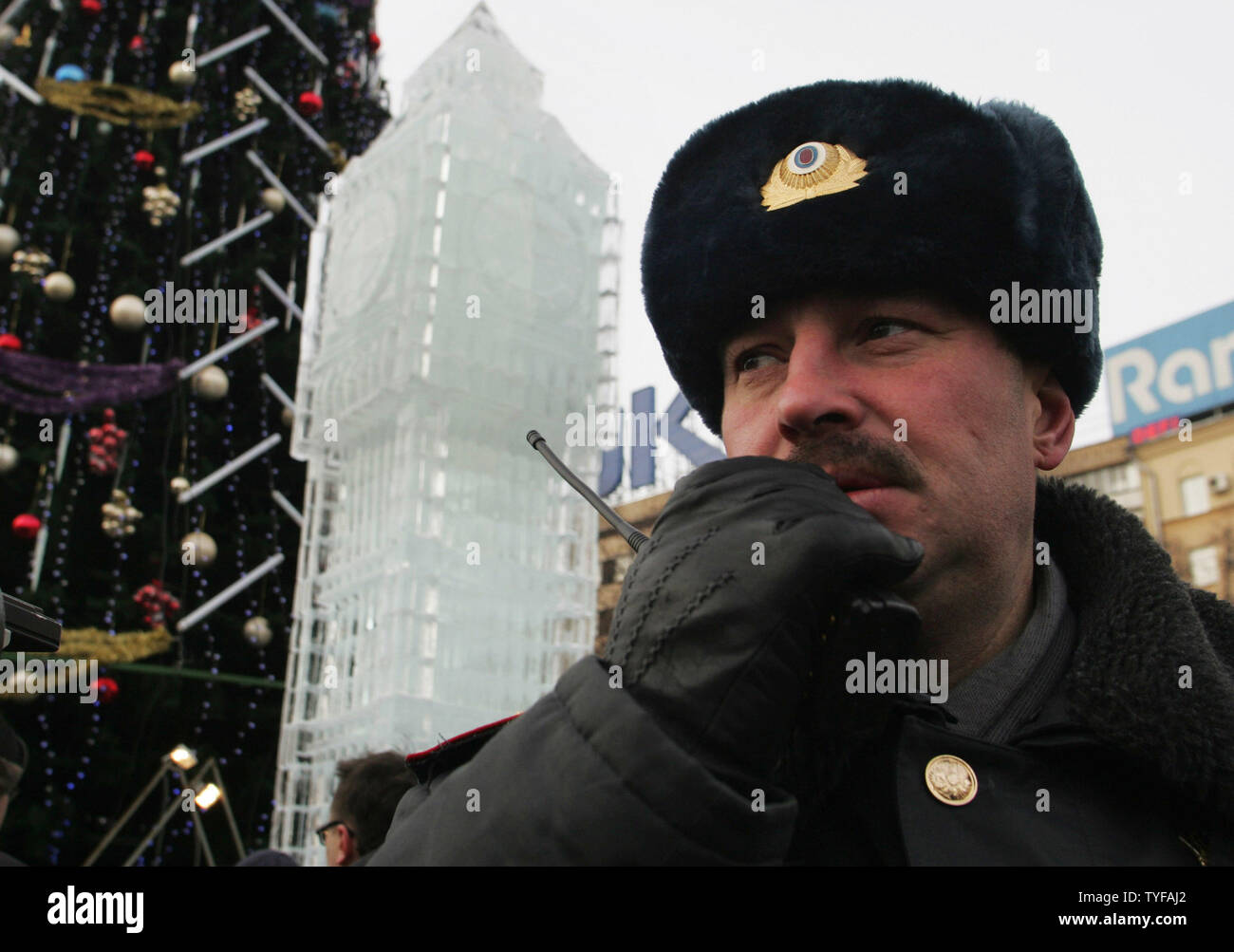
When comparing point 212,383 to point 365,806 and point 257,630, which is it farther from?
point 365,806

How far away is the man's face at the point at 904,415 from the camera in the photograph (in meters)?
1.34

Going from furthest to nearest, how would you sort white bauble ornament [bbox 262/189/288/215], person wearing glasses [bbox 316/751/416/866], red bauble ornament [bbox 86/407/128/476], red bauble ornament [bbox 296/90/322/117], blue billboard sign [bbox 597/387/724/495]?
blue billboard sign [bbox 597/387/724/495] → red bauble ornament [bbox 296/90/322/117] → white bauble ornament [bbox 262/189/288/215] → red bauble ornament [bbox 86/407/128/476] → person wearing glasses [bbox 316/751/416/866]

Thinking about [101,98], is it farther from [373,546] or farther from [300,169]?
[373,546]

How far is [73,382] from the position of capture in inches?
333

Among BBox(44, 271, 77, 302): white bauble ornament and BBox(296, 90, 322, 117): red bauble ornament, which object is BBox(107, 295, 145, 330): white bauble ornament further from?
BBox(296, 90, 322, 117): red bauble ornament

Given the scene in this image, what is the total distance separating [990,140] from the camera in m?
1.50

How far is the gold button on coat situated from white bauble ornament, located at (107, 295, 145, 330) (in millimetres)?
8670

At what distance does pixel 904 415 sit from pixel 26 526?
26.9 ft

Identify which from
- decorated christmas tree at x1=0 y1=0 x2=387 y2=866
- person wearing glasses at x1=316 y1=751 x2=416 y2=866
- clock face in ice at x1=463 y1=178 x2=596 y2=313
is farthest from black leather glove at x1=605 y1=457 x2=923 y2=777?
decorated christmas tree at x1=0 y1=0 x2=387 y2=866

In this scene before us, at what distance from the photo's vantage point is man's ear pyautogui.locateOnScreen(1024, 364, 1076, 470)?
1629mm

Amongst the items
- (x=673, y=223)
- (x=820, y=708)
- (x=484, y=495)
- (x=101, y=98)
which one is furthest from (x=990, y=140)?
(x=101, y=98)

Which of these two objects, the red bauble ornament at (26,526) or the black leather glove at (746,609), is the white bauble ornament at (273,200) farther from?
the black leather glove at (746,609)

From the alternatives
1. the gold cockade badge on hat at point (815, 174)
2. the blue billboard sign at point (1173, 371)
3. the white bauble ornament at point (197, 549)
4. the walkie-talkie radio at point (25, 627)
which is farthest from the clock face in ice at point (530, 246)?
the blue billboard sign at point (1173, 371)

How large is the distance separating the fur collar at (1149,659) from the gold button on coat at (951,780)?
0.17m
